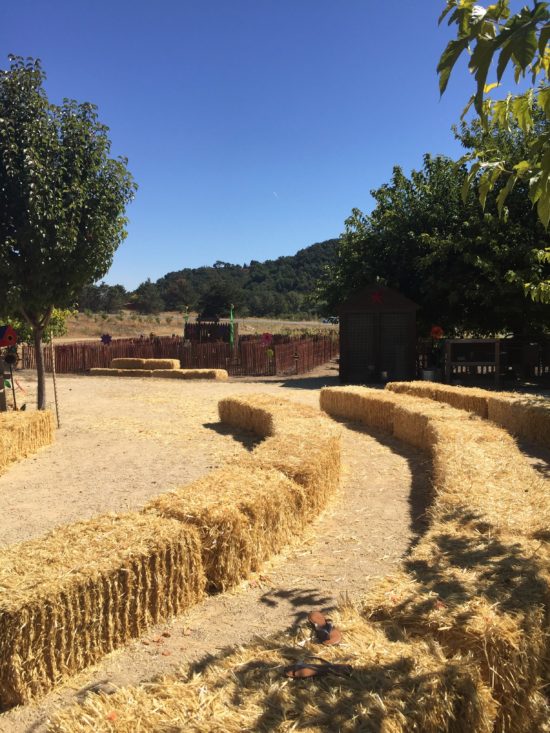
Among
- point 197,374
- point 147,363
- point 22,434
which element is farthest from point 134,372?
point 22,434

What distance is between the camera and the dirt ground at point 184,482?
12.7 ft

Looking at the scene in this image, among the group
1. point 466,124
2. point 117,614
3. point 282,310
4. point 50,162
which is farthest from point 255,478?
point 282,310

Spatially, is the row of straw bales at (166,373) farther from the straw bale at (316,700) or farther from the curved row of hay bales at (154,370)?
the straw bale at (316,700)

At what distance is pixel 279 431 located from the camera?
865 centimetres

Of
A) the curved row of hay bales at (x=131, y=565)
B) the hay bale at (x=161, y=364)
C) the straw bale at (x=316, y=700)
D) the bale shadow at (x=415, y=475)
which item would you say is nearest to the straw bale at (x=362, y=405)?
the bale shadow at (x=415, y=475)

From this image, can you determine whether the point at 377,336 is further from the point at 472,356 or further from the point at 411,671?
the point at 411,671

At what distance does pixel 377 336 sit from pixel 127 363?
12994mm

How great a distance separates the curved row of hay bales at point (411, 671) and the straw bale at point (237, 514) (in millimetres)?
1533

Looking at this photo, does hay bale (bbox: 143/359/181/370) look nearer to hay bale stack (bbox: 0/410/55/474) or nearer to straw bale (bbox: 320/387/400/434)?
straw bale (bbox: 320/387/400/434)

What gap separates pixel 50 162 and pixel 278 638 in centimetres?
1112

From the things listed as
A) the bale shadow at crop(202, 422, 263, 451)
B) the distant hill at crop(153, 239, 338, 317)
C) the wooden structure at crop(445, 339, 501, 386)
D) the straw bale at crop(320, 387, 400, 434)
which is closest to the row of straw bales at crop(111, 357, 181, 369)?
the wooden structure at crop(445, 339, 501, 386)

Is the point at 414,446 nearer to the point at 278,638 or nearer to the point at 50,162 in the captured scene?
the point at 278,638

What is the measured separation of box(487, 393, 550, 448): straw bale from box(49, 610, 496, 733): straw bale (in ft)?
26.4

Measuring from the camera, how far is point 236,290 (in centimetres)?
8775
